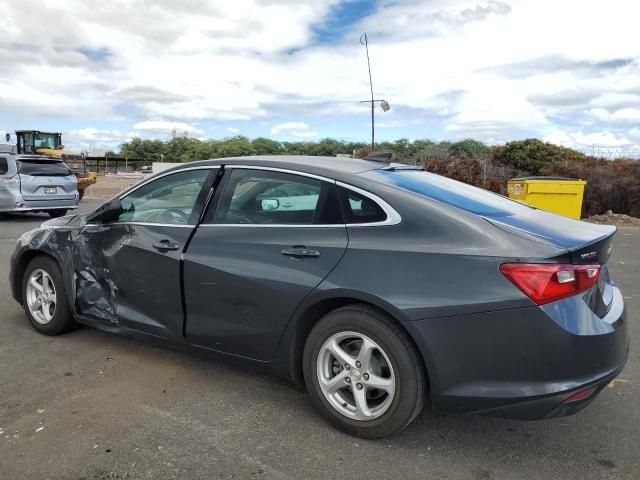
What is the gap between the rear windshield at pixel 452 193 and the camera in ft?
10.2

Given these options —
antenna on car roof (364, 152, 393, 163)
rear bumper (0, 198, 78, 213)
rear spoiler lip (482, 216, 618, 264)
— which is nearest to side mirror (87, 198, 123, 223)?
antenna on car roof (364, 152, 393, 163)

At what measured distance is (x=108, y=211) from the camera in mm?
4078

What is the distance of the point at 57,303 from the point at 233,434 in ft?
7.13

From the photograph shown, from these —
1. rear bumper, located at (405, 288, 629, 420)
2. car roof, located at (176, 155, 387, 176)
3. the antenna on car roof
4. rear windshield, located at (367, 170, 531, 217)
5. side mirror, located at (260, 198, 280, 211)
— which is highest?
the antenna on car roof

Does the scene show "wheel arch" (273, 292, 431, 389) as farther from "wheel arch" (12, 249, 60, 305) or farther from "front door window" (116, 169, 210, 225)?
"wheel arch" (12, 249, 60, 305)

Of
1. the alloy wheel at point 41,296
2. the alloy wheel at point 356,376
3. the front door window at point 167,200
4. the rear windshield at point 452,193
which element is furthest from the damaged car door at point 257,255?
the alloy wheel at point 41,296

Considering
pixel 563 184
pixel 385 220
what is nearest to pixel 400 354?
pixel 385 220

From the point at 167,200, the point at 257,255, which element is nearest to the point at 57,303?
the point at 167,200

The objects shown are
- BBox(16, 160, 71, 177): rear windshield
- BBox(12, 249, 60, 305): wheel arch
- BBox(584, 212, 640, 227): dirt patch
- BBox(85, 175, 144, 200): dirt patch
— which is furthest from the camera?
BBox(85, 175, 144, 200): dirt patch

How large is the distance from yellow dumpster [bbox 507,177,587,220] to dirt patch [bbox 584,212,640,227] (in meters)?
1.85

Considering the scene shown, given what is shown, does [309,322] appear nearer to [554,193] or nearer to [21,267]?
[21,267]

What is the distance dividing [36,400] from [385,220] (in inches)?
95.3

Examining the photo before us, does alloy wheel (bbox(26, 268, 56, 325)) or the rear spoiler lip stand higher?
the rear spoiler lip

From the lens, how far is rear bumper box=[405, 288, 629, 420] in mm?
2553
